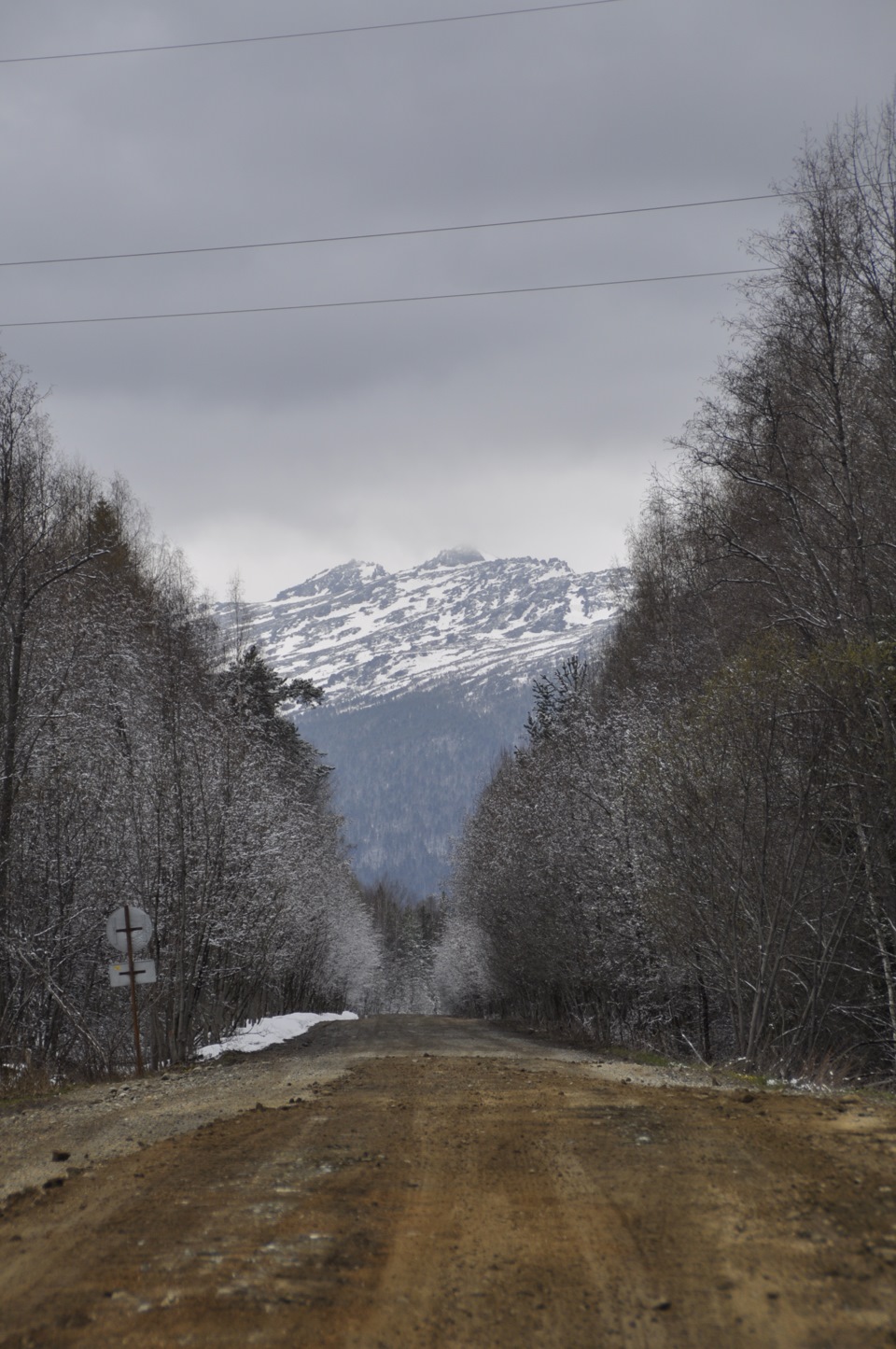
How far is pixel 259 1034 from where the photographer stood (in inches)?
1350

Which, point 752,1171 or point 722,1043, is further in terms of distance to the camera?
point 722,1043

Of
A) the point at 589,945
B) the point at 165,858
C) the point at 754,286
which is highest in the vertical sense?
the point at 754,286

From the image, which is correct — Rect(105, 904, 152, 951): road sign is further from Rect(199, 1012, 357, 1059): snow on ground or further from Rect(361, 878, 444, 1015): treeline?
Rect(361, 878, 444, 1015): treeline

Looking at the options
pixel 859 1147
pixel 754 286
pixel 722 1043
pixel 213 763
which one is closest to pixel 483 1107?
pixel 859 1147

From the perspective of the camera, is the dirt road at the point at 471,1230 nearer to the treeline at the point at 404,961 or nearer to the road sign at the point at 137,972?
the road sign at the point at 137,972

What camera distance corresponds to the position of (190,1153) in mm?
8016

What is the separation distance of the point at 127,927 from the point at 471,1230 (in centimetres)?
1382

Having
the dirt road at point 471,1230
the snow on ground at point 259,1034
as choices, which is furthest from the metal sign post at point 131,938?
the dirt road at point 471,1230

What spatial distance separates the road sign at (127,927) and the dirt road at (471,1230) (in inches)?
344

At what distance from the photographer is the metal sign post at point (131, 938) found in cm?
1809

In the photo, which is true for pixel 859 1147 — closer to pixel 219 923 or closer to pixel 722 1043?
pixel 219 923

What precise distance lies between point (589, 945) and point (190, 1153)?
2482cm

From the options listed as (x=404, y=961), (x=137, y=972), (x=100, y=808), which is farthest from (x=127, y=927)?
(x=404, y=961)

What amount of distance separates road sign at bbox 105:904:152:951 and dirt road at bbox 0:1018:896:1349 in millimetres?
8732
